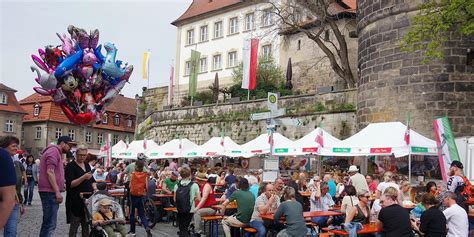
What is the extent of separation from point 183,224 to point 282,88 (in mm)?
29608

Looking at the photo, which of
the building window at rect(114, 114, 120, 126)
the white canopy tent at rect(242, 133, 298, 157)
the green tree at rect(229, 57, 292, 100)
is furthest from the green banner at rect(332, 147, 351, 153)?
the building window at rect(114, 114, 120, 126)

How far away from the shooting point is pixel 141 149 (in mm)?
27922

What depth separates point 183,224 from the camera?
996 cm

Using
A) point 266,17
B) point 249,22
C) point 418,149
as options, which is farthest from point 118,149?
point 249,22

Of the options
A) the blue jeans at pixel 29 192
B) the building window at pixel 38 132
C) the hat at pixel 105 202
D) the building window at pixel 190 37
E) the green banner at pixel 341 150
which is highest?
the building window at pixel 190 37

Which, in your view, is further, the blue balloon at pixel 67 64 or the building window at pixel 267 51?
the building window at pixel 267 51

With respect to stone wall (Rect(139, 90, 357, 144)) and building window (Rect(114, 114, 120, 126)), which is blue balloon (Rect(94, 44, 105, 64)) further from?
building window (Rect(114, 114, 120, 126))

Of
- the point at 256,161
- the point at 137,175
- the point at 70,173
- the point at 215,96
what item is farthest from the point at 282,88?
the point at 70,173

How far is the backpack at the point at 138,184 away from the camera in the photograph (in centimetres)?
1087

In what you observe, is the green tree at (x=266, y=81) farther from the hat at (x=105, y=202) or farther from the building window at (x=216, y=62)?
the hat at (x=105, y=202)

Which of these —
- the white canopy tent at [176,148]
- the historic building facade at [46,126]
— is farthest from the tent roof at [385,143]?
the historic building facade at [46,126]

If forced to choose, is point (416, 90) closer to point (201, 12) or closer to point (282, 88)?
point (282, 88)

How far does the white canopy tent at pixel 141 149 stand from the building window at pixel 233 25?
71.1ft

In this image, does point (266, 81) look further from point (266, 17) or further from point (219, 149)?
point (219, 149)
